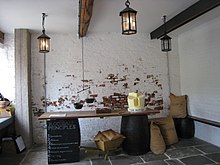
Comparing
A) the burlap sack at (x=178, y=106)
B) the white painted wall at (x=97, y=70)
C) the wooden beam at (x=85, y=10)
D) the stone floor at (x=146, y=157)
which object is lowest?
the stone floor at (x=146, y=157)

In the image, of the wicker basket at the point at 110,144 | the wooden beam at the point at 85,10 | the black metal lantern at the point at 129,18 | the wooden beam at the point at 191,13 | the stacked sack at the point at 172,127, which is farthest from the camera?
the stacked sack at the point at 172,127

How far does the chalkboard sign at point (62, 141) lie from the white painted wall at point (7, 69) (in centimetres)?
177

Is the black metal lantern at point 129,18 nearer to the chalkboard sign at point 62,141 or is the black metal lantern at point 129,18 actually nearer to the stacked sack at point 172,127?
the chalkboard sign at point 62,141

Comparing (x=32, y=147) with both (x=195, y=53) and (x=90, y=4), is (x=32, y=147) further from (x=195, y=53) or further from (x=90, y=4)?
(x=195, y=53)

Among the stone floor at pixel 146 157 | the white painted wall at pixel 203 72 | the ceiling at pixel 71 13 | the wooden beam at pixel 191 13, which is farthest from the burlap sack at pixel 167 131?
the ceiling at pixel 71 13

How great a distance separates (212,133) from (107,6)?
3610 mm

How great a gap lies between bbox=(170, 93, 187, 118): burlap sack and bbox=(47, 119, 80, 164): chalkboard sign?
2.72 meters

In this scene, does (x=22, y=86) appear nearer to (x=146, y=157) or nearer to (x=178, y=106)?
(x=146, y=157)

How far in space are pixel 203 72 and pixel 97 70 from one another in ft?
8.51

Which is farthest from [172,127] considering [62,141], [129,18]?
[129,18]

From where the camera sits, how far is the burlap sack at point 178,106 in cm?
538

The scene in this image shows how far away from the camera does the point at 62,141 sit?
398cm

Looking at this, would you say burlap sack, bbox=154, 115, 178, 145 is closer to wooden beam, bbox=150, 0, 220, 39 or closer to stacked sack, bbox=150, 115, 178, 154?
stacked sack, bbox=150, 115, 178, 154

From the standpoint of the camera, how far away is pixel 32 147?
4953mm
